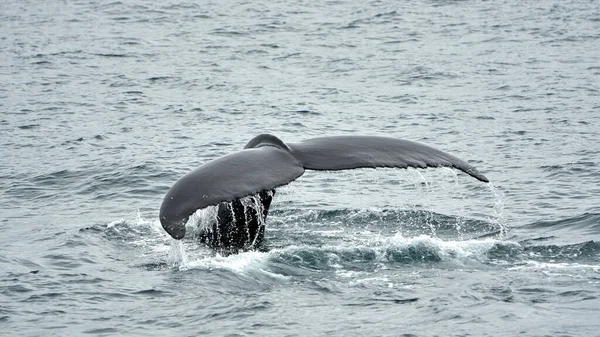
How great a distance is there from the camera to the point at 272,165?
7977 millimetres

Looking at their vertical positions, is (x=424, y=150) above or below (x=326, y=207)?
above

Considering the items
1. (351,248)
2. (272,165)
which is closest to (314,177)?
(351,248)

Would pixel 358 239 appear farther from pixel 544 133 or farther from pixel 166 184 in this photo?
pixel 544 133

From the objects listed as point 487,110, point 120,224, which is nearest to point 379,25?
point 487,110

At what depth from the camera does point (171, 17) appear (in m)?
33.1

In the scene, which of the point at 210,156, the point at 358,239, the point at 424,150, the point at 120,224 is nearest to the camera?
the point at 424,150

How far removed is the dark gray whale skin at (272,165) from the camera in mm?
7285

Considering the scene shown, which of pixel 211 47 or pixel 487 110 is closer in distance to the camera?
pixel 487 110

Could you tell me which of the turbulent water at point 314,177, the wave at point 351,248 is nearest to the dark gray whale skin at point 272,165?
the wave at point 351,248

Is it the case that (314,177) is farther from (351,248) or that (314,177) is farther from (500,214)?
(351,248)

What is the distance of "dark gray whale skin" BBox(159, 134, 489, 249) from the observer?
7.29 meters

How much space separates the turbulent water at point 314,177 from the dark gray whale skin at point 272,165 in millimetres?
1068

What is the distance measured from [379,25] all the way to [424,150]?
22.7m

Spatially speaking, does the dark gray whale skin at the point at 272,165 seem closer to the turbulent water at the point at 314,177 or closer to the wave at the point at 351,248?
the wave at the point at 351,248
